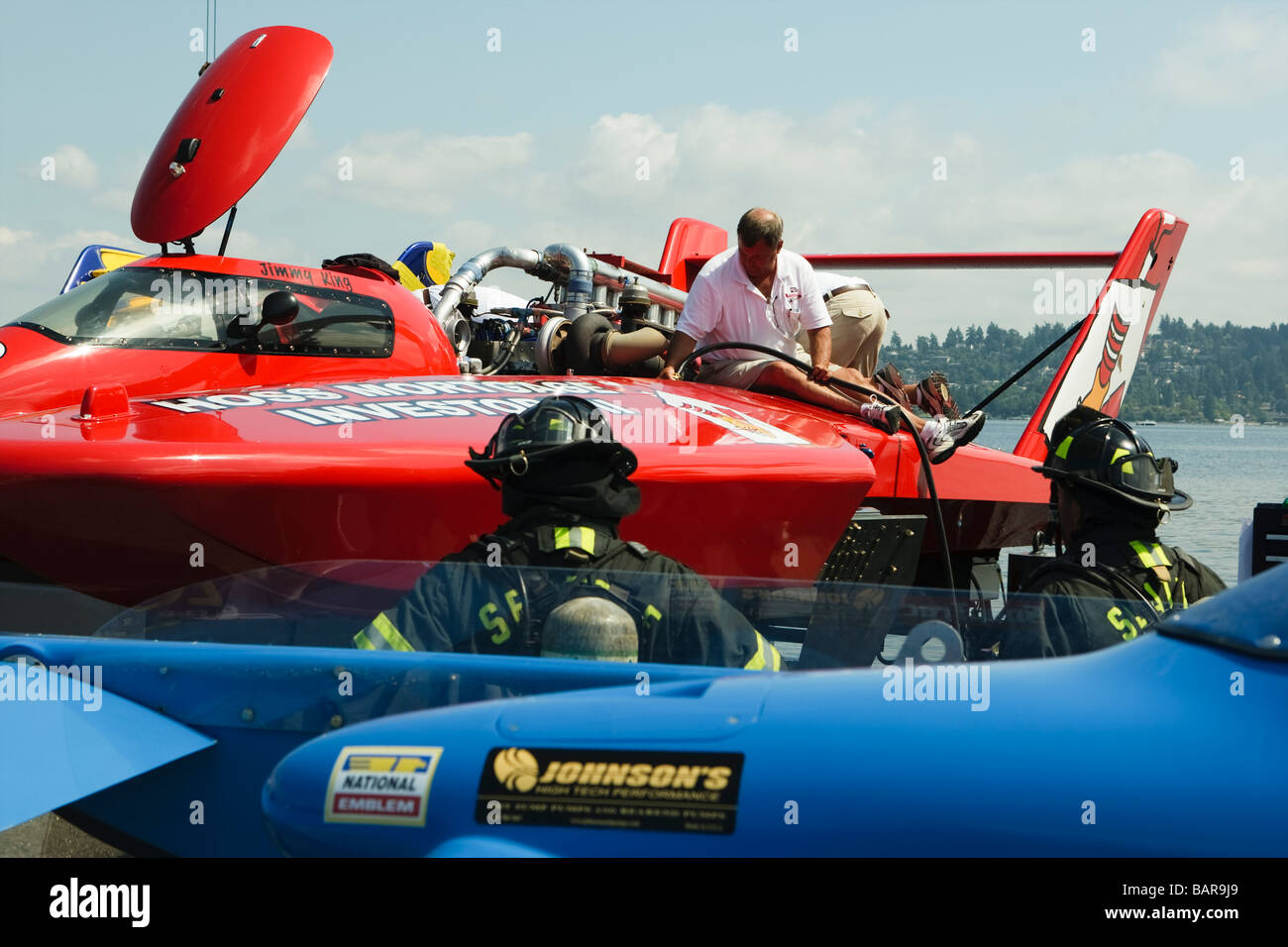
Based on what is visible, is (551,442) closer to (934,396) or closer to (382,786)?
(382,786)

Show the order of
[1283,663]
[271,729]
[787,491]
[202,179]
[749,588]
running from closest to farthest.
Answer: [1283,663], [271,729], [749,588], [787,491], [202,179]

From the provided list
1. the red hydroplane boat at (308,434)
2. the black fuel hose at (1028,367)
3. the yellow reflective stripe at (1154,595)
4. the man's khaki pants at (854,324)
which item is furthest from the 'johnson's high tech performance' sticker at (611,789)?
the black fuel hose at (1028,367)

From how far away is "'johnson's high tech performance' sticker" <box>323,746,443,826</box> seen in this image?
6.56ft

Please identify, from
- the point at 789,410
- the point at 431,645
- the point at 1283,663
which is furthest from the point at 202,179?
the point at 1283,663

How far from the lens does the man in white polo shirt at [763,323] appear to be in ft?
20.6

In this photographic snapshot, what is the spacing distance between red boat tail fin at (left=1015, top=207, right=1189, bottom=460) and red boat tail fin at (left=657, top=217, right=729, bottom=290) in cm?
287

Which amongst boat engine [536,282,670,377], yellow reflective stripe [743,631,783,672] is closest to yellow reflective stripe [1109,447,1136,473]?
yellow reflective stripe [743,631,783,672]

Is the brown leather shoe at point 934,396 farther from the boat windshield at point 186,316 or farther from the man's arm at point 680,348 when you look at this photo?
the boat windshield at point 186,316

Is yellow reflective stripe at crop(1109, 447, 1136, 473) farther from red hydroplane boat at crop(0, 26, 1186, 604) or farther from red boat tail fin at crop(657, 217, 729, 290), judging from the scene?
red boat tail fin at crop(657, 217, 729, 290)

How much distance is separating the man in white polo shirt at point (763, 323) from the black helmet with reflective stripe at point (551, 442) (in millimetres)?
2849
